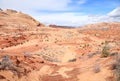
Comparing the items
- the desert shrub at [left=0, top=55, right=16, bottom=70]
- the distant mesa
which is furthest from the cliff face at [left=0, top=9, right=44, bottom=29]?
the desert shrub at [left=0, top=55, right=16, bottom=70]

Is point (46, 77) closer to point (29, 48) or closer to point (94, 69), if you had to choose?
point (94, 69)

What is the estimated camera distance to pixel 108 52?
22578mm

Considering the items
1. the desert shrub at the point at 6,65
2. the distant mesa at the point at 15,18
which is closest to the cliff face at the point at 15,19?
the distant mesa at the point at 15,18

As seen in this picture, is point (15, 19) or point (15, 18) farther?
point (15, 18)

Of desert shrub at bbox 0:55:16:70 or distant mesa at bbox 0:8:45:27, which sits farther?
distant mesa at bbox 0:8:45:27

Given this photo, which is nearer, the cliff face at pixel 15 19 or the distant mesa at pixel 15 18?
the cliff face at pixel 15 19

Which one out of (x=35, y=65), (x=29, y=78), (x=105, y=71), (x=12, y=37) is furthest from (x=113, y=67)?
(x=12, y=37)

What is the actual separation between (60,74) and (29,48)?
1480 centimetres

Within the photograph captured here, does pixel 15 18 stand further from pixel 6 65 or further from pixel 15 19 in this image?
pixel 6 65

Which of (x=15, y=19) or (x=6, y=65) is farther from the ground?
(x=15, y=19)

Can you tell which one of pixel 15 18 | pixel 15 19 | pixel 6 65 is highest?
pixel 15 18

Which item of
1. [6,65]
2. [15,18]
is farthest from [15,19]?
[6,65]

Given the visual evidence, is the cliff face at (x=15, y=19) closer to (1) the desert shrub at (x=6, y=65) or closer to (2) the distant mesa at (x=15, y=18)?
(2) the distant mesa at (x=15, y=18)

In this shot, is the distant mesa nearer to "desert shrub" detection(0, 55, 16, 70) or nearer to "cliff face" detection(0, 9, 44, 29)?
"cliff face" detection(0, 9, 44, 29)
